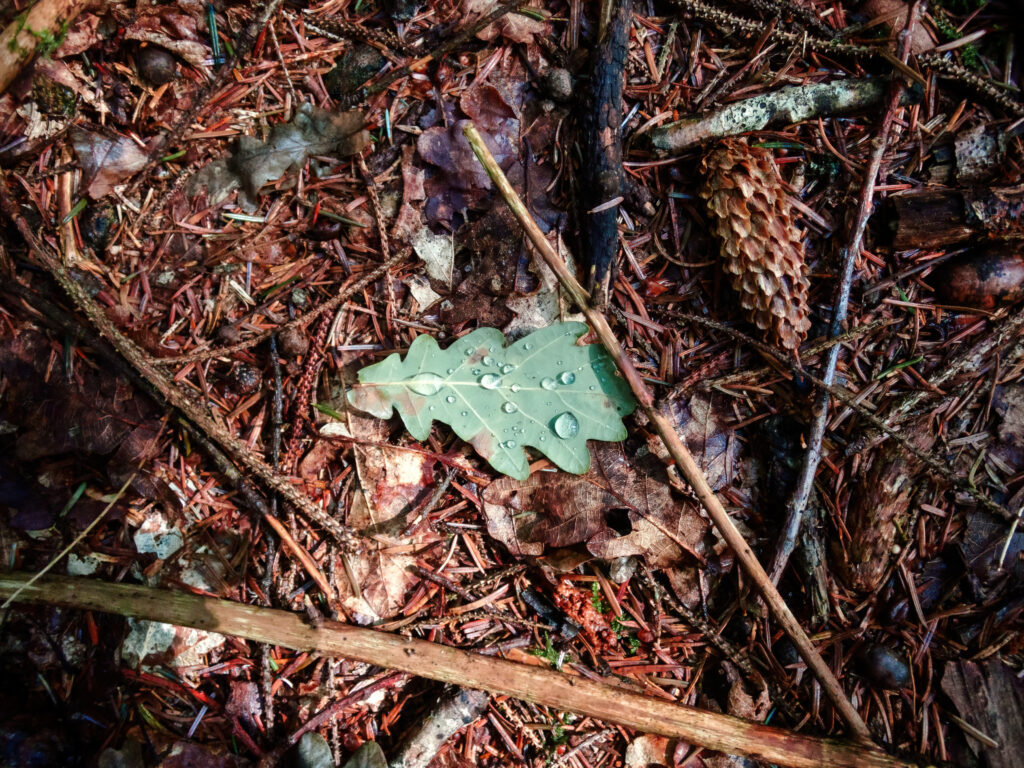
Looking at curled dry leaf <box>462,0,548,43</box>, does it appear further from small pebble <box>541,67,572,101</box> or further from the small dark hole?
the small dark hole

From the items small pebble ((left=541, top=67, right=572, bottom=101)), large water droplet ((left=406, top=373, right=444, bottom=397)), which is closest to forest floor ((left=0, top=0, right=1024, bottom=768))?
small pebble ((left=541, top=67, right=572, bottom=101))

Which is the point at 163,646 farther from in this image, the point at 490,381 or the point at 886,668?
the point at 886,668

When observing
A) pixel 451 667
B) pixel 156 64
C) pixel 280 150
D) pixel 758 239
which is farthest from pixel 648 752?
pixel 156 64

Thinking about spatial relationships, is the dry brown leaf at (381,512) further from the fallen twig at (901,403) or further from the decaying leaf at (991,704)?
the decaying leaf at (991,704)

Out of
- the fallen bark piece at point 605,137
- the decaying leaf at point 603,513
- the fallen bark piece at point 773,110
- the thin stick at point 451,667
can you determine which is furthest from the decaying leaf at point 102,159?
the fallen bark piece at point 773,110

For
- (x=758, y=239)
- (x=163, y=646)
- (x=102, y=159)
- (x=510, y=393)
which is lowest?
(x=163, y=646)

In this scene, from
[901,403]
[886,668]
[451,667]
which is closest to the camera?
[451,667]

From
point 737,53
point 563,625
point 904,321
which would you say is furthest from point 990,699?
point 737,53
